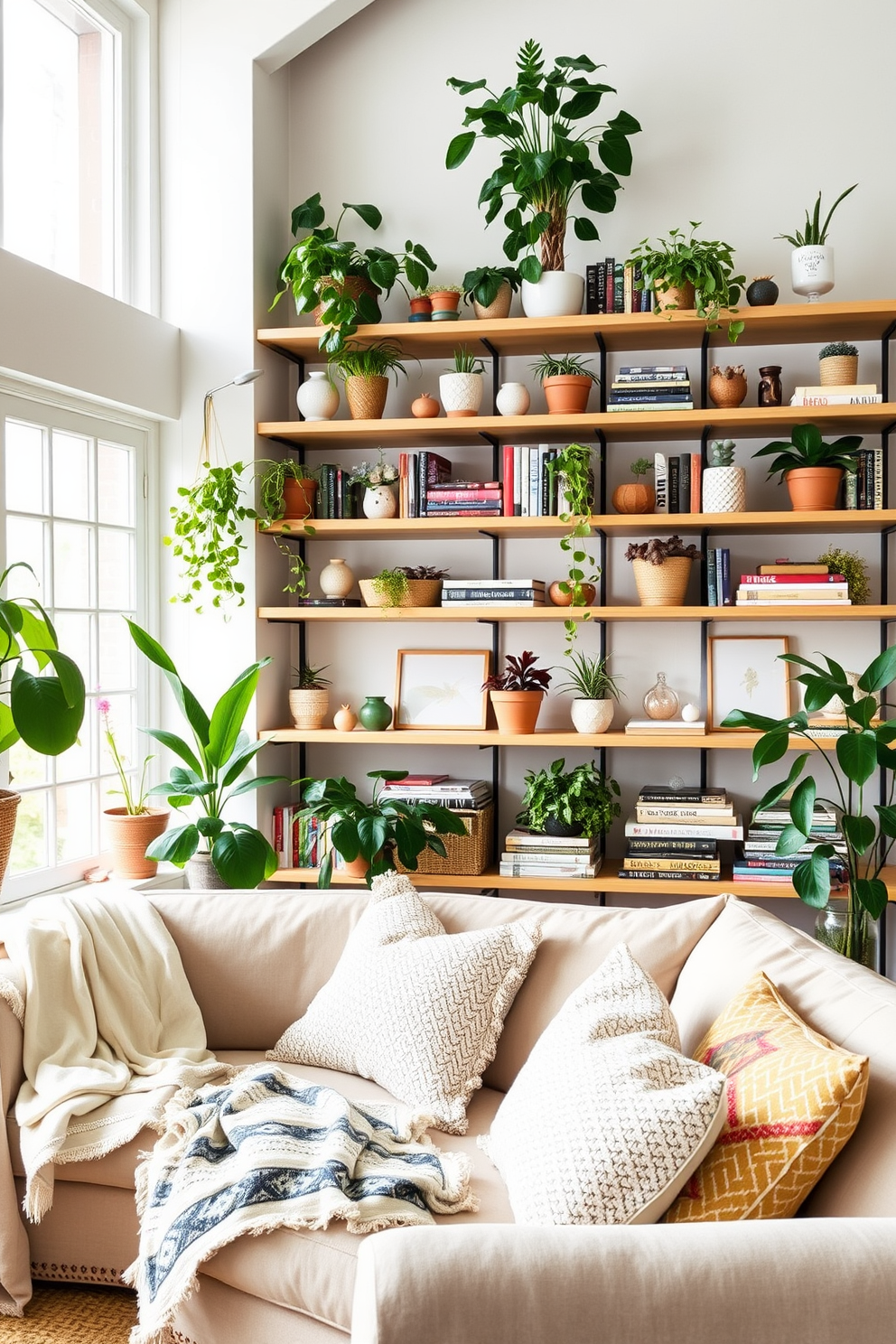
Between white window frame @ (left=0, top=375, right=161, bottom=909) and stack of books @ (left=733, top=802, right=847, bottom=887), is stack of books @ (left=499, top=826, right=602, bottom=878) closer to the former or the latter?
stack of books @ (left=733, top=802, right=847, bottom=887)

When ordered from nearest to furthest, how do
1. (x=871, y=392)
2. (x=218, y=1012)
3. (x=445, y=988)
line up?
1. (x=445, y=988)
2. (x=218, y=1012)
3. (x=871, y=392)

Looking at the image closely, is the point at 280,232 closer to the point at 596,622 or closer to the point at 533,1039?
the point at 596,622

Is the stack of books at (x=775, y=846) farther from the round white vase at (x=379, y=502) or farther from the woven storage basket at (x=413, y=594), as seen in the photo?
the round white vase at (x=379, y=502)

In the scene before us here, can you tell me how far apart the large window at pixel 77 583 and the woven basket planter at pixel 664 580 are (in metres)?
1.62

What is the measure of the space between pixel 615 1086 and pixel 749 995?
36cm

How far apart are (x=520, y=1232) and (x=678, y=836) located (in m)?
2.38

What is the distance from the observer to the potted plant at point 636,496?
11.6 ft

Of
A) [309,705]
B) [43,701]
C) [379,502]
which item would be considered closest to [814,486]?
[379,502]

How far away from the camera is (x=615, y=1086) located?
1.63 m

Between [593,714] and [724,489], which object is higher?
[724,489]

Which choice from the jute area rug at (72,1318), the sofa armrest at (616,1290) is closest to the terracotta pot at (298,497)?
the jute area rug at (72,1318)

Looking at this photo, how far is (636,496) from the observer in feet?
11.6

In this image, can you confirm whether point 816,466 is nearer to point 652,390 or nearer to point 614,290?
point 652,390

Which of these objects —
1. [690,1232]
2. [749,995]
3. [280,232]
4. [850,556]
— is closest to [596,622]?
[850,556]
